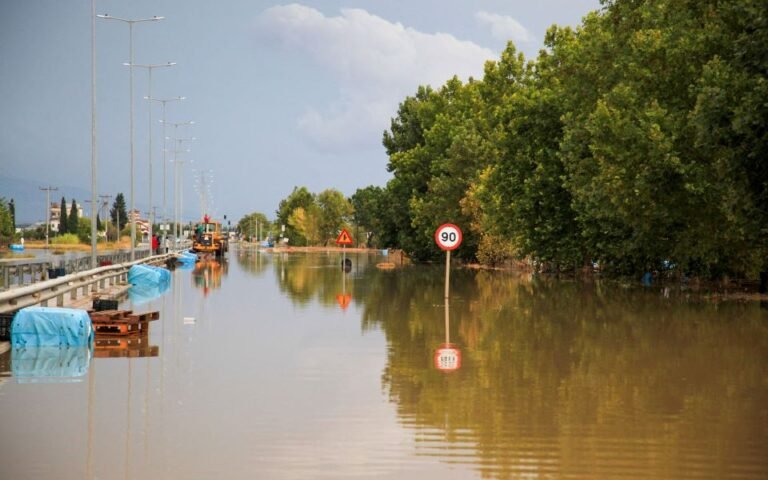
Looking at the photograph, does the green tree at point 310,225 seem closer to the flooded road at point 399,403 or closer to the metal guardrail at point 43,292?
the metal guardrail at point 43,292

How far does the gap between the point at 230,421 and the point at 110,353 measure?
24.1 ft

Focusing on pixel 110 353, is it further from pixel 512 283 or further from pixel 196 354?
pixel 512 283

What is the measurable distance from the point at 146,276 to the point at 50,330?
25.3 m

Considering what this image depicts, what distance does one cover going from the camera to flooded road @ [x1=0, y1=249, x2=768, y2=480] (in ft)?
31.3

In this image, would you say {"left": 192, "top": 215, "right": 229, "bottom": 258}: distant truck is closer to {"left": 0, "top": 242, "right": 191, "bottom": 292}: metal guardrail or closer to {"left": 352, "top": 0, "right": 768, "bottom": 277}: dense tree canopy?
{"left": 352, "top": 0, "right": 768, "bottom": 277}: dense tree canopy

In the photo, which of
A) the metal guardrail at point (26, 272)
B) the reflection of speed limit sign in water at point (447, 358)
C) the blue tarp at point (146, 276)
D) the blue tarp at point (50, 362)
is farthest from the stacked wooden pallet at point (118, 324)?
the blue tarp at point (146, 276)

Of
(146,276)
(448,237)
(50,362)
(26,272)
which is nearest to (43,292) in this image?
(26,272)

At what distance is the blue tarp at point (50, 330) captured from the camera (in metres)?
18.8

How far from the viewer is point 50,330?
18.9m

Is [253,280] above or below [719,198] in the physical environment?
below

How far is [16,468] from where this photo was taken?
9.20 metres

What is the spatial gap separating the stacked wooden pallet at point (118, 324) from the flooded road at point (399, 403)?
0.46 m

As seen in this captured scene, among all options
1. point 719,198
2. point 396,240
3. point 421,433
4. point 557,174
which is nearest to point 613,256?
point 557,174

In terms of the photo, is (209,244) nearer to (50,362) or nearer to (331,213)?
(50,362)
